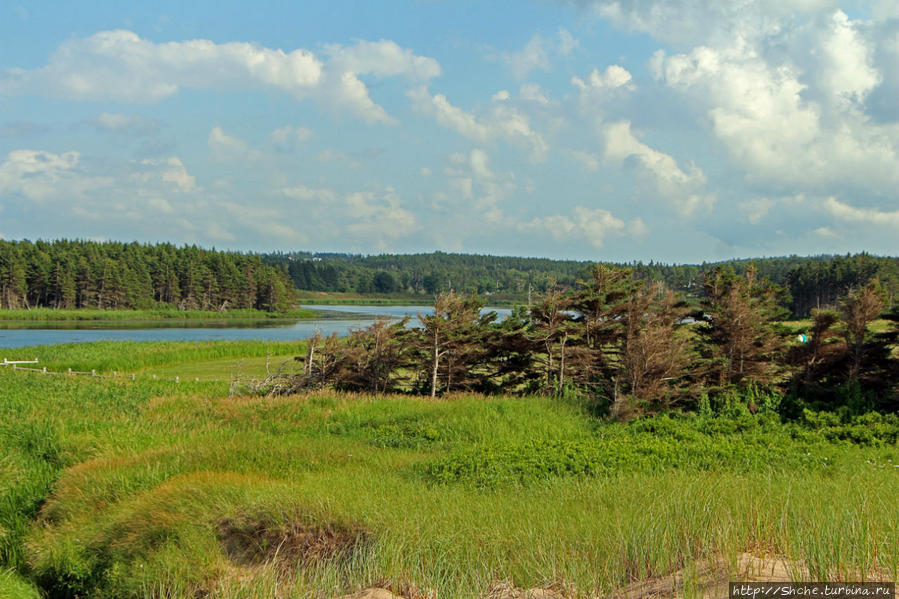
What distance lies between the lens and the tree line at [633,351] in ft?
62.7

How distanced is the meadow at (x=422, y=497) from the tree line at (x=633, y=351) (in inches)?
69.0

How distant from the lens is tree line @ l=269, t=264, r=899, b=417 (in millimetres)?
19109

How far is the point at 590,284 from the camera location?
23.6 m

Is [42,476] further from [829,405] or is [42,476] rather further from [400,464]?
[829,405]

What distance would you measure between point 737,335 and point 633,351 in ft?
13.3

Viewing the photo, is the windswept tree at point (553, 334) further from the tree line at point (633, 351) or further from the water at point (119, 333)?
the water at point (119, 333)

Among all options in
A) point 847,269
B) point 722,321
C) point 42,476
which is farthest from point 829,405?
point 847,269

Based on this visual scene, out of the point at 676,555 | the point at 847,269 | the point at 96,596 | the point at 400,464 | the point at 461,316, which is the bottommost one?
the point at 96,596

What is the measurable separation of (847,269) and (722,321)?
80566 millimetres

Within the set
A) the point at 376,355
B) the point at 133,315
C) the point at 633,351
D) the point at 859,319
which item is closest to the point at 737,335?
the point at 859,319

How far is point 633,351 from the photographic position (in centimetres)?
1938

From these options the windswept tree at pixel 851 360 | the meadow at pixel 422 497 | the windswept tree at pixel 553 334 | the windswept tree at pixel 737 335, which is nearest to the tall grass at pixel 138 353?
A: the meadow at pixel 422 497

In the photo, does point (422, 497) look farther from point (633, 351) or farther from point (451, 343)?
point (451, 343)

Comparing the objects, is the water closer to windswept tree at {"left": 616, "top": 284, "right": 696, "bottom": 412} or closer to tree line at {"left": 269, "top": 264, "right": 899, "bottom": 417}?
tree line at {"left": 269, "top": 264, "right": 899, "bottom": 417}
